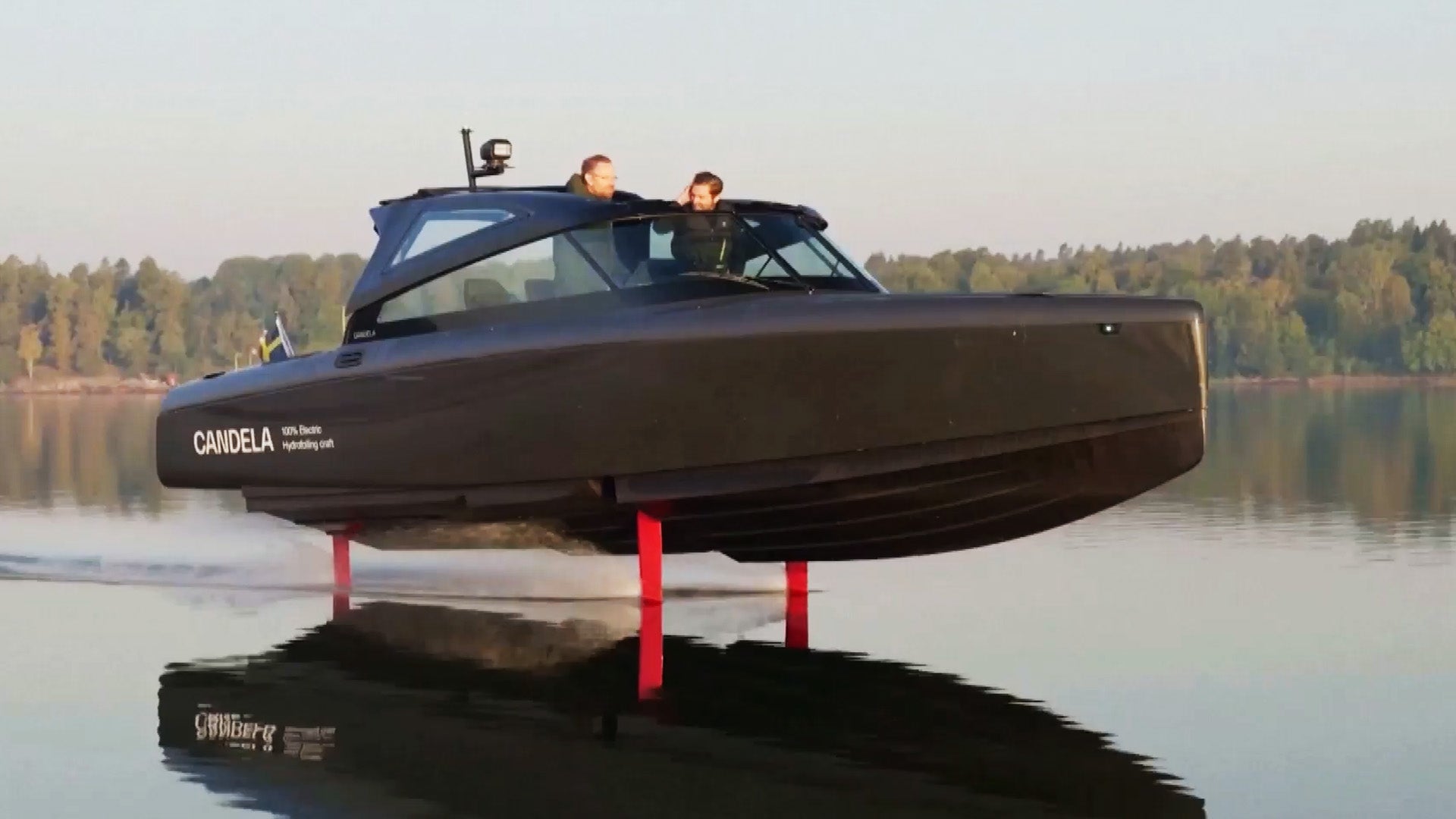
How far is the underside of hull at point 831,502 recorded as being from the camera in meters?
10.8

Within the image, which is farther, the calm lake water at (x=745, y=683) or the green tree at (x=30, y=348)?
the green tree at (x=30, y=348)

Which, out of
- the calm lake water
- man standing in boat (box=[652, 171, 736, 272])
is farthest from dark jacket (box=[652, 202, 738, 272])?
the calm lake water

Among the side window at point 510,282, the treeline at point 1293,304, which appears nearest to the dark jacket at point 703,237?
the side window at point 510,282

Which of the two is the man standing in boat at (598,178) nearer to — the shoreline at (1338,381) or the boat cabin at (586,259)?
the boat cabin at (586,259)

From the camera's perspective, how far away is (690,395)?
432 inches

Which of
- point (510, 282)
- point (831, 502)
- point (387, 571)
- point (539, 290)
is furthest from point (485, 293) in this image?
point (387, 571)

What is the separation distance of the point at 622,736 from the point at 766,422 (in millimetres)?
2711

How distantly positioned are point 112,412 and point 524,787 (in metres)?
79.1

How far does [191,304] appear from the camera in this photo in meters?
194

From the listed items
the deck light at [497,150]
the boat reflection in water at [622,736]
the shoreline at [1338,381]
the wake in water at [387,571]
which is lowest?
the shoreline at [1338,381]

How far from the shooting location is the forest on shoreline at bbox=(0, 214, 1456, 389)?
566 feet

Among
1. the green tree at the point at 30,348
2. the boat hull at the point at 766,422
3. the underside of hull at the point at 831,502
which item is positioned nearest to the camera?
the boat hull at the point at 766,422

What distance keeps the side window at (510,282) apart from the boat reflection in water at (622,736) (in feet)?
6.03

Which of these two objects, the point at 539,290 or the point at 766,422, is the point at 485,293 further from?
the point at 766,422
